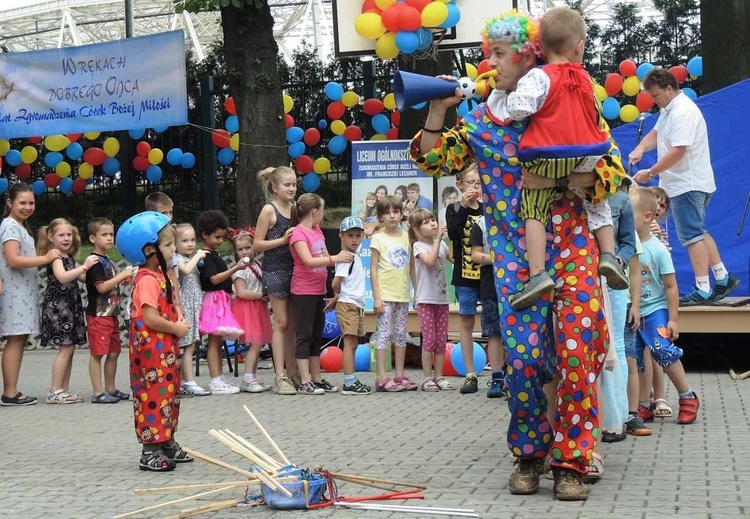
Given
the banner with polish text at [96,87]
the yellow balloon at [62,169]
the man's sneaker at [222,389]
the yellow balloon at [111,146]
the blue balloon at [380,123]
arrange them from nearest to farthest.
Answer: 1. the man's sneaker at [222,389]
2. the banner with polish text at [96,87]
3. the blue balloon at [380,123]
4. the yellow balloon at [111,146]
5. the yellow balloon at [62,169]

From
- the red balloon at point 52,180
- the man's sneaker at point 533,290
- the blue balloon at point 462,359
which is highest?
the red balloon at point 52,180

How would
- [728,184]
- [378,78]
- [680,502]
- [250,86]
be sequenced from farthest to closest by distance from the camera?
[378,78], [250,86], [728,184], [680,502]

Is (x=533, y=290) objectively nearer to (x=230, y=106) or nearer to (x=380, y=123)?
(x=380, y=123)

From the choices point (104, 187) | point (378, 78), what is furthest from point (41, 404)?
point (104, 187)

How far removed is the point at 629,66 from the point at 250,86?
490 centimetres

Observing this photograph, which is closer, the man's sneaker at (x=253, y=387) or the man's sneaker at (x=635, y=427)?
the man's sneaker at (x=635, y=427)

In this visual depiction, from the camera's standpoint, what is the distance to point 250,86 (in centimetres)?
1478

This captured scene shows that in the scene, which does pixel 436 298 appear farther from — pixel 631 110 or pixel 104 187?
pixel 104 187

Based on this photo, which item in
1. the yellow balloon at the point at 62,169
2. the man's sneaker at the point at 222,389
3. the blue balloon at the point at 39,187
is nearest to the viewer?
the man's sneaker at the point at 222,389

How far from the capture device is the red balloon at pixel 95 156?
1866 centimetres

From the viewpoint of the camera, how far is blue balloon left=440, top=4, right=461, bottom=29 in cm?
1328

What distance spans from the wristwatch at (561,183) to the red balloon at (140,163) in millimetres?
13859

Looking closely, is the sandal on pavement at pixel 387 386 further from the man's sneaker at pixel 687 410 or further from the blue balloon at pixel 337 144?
the blue balloon at pixel 337 144

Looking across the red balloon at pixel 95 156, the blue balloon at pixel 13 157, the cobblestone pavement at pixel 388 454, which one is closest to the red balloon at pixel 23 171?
the blue balloon at pixel 13 157
